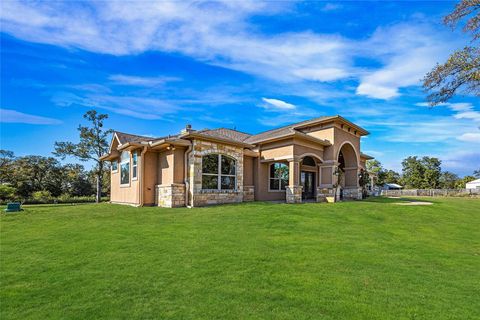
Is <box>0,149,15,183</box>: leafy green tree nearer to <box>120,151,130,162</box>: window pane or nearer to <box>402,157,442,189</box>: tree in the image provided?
<box>120,151,130,162</box>: window pane

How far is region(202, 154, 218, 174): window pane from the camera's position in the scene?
44.5 ft

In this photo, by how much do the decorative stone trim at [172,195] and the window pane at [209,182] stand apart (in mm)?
1058

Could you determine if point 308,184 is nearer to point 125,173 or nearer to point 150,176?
point 150,176

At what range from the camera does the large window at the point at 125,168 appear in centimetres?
1584

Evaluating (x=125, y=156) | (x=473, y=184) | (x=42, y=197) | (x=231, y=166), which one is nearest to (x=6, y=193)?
(x=42, y=197)

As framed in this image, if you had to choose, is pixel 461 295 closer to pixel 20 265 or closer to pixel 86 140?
pixel 20 265

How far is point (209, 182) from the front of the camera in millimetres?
13750

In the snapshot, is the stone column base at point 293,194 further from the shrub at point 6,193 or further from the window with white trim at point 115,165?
the shrub at point 6,193

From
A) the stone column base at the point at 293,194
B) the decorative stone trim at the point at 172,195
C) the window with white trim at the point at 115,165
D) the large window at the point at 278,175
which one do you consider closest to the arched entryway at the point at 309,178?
the large window at the point at 278,175

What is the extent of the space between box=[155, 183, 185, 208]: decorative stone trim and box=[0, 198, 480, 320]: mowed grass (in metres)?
3.95

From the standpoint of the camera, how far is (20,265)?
5.15 m

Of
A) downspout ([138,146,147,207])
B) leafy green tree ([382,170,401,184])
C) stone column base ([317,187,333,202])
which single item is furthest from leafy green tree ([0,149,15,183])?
leafy green tree ([382,170,401,184])

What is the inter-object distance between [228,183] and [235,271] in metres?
9.85

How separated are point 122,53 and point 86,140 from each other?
21.3m
